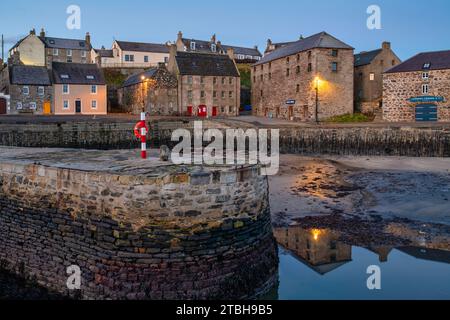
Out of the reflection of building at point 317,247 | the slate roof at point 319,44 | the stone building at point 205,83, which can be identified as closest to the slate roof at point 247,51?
the stone building at point 205,83

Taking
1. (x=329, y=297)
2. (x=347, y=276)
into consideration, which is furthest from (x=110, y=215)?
(x=347, y=276)

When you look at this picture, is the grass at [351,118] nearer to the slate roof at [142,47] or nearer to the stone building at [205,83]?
the stone building at [205,83]

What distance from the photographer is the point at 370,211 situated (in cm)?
1459

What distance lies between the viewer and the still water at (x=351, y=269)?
29.2 feet

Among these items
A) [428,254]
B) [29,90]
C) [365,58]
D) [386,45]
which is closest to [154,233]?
[428,254]

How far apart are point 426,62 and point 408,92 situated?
2.98 meters

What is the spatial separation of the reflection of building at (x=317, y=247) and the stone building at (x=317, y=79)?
2618 cm

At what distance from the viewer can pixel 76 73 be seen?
4806 cm

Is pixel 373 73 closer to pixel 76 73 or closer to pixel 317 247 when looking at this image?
pixel 76 73

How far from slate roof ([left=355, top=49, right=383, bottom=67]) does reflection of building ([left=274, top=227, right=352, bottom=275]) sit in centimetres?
3610

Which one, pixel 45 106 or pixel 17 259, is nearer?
A: pixel 17 259

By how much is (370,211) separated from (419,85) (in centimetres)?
2664

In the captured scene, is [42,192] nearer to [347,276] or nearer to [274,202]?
[347,276]

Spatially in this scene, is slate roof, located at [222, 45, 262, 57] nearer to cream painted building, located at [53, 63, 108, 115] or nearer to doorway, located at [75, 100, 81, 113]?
cream painted building, located at [53, 63, 108, 115]
